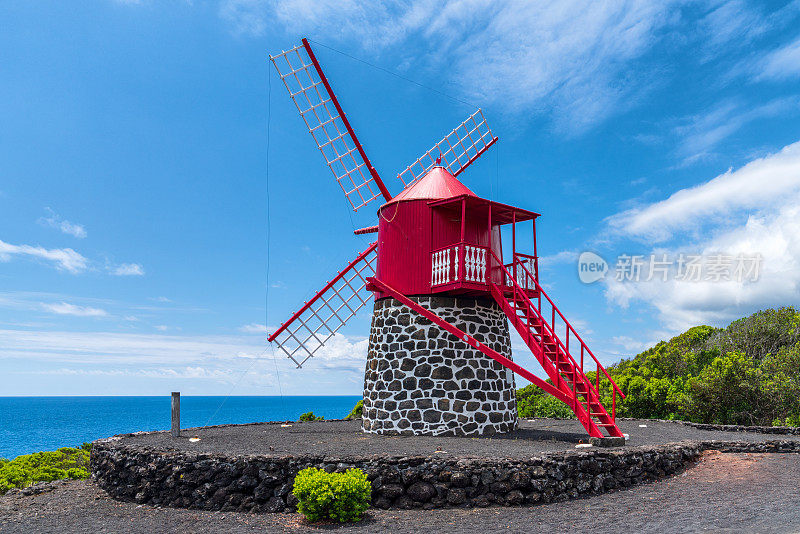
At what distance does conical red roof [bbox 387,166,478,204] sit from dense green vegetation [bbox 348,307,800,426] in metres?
10.4

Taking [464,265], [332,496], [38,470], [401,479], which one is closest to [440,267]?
[464,265]

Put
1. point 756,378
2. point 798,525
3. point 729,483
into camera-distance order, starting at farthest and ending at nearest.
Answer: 1. point 756,378
2. point 729,483
3. point 798,525

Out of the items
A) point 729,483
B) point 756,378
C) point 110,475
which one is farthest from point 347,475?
point 756,378

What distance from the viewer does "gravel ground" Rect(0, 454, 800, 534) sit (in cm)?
738

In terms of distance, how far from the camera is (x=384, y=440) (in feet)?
40.4

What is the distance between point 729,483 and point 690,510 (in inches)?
91.2

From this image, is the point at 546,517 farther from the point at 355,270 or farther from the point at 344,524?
the point at 355,270

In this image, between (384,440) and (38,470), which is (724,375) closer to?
(384,440)

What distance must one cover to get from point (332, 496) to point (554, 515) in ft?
10.3

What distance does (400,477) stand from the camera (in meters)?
8.42

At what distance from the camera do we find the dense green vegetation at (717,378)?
19.3m

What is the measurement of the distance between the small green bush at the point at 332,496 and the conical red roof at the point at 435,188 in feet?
27.3

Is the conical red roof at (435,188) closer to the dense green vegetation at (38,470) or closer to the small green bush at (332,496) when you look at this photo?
the small green bush at (332,496)

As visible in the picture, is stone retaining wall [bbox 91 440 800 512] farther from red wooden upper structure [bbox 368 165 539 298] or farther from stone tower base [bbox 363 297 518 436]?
red wooden upper structure [bbox 368 165 539 298]
